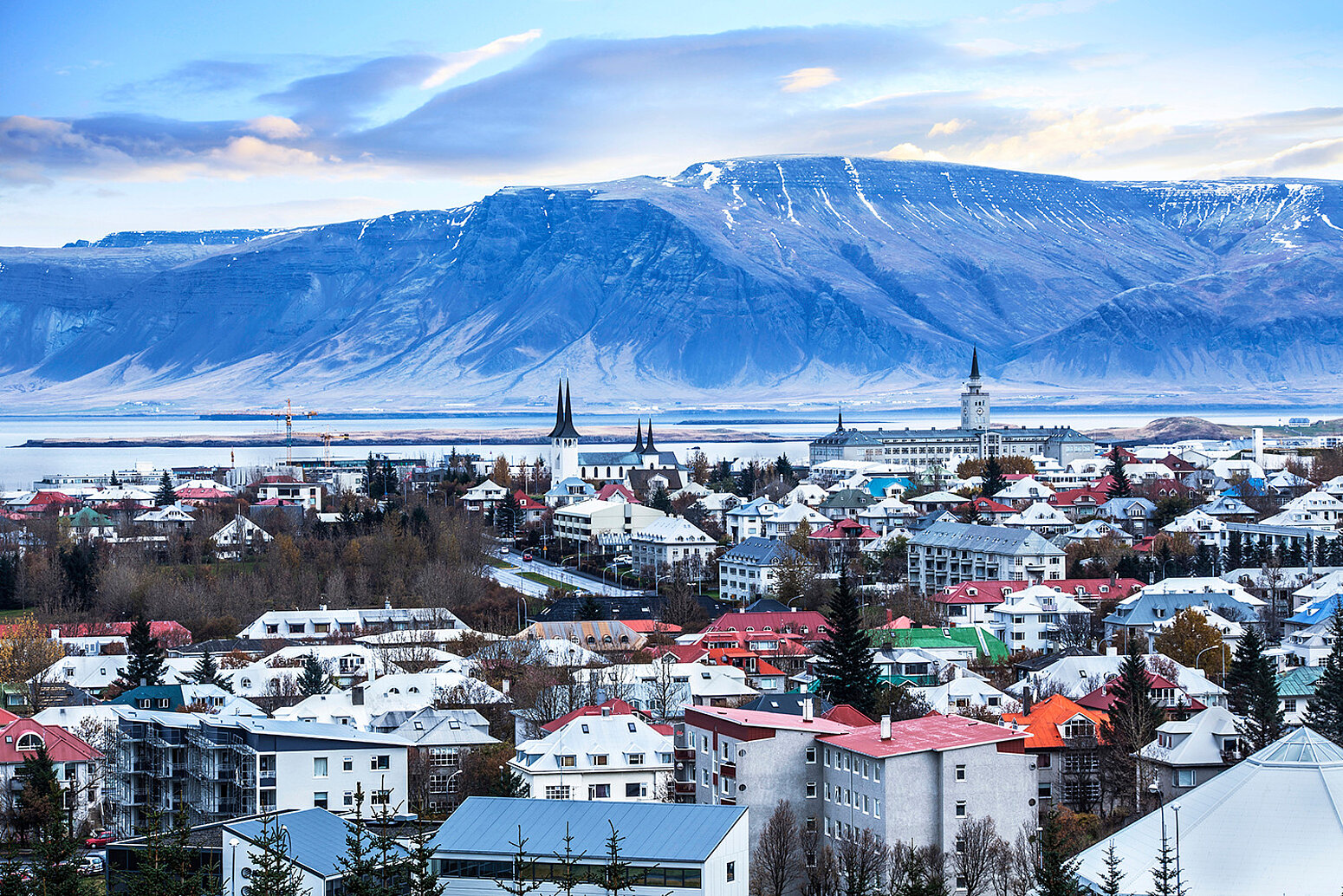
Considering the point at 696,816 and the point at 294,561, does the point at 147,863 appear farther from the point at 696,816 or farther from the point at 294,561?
the point at 294,561

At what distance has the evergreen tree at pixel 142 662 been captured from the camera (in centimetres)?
5684

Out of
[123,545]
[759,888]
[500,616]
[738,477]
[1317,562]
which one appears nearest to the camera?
[759,888]

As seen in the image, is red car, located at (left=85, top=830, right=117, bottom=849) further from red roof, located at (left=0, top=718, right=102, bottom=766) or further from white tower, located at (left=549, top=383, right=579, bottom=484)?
white tower, located at (left=549, top=383, right=579, bottom=484)

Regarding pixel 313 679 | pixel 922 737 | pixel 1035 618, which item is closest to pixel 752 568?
pixel 1035 618

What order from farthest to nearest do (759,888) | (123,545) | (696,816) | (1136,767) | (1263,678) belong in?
(123,545)
(1263,678)
(1136,767)
(759,888)
(696,816)

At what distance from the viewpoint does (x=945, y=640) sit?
2633 inches

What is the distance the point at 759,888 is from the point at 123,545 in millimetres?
68172

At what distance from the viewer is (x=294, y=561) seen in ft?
287

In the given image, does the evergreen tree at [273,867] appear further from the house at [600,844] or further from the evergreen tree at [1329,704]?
the evergreen tree at [1329,704]

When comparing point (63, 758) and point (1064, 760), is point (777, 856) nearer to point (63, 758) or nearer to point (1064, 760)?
point (1064, 760)

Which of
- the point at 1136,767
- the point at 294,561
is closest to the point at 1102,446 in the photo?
the point at 294,561

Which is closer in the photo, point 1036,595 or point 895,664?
point 895,664

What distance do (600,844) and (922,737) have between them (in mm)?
9512

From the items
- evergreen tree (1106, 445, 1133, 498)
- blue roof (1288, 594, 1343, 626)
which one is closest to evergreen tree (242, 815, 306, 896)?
blue roof (1288, 594, 1343, 626)
